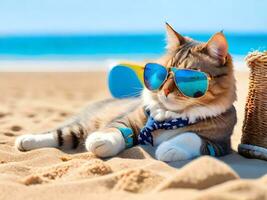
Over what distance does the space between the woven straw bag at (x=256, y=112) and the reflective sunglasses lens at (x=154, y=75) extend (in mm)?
595

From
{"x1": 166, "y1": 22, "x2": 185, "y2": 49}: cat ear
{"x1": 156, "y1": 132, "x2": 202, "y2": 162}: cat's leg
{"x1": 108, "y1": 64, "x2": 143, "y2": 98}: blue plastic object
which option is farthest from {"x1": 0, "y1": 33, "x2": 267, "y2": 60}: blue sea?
{"x1": 156, "y1": 132, "x2": 202, "y2": 162}: cat's leg

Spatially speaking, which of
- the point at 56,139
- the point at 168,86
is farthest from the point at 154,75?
the point at 56,139

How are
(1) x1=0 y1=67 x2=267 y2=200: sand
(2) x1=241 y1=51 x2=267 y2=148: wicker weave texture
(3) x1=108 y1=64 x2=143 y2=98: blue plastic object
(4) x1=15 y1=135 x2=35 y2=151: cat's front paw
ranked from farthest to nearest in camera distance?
(3) x1=108 y1=64 x2=143 y2=98: blue plastic object, (4) x1=15 y1=135 x2=35 y2=151: cat's front paw, (2) x1=241 y1=51 x2=267 y2=148: wicker weave texture, (1) x1=0 y1=67 x2=267 y2=200: sand

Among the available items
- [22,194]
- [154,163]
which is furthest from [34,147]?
[22,194]

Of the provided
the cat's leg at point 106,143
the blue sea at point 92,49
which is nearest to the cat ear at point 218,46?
the cat's leg at point 106,143

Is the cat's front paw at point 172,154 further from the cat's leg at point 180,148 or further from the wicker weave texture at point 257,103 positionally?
the wicker weave texture at point 257,103

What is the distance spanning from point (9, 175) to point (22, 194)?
0.46 metres

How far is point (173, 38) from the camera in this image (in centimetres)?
334

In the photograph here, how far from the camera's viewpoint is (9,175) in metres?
2.71

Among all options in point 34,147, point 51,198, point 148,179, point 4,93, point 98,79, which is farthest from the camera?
point 98,79

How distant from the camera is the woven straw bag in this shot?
326 cm

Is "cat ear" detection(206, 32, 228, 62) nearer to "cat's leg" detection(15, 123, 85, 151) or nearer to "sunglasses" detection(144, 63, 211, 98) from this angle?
"sunglasses" detection(144, 63, 211, 98)

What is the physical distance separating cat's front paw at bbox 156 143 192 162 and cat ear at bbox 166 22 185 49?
0.72m

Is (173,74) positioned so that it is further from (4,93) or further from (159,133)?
(4,93)
